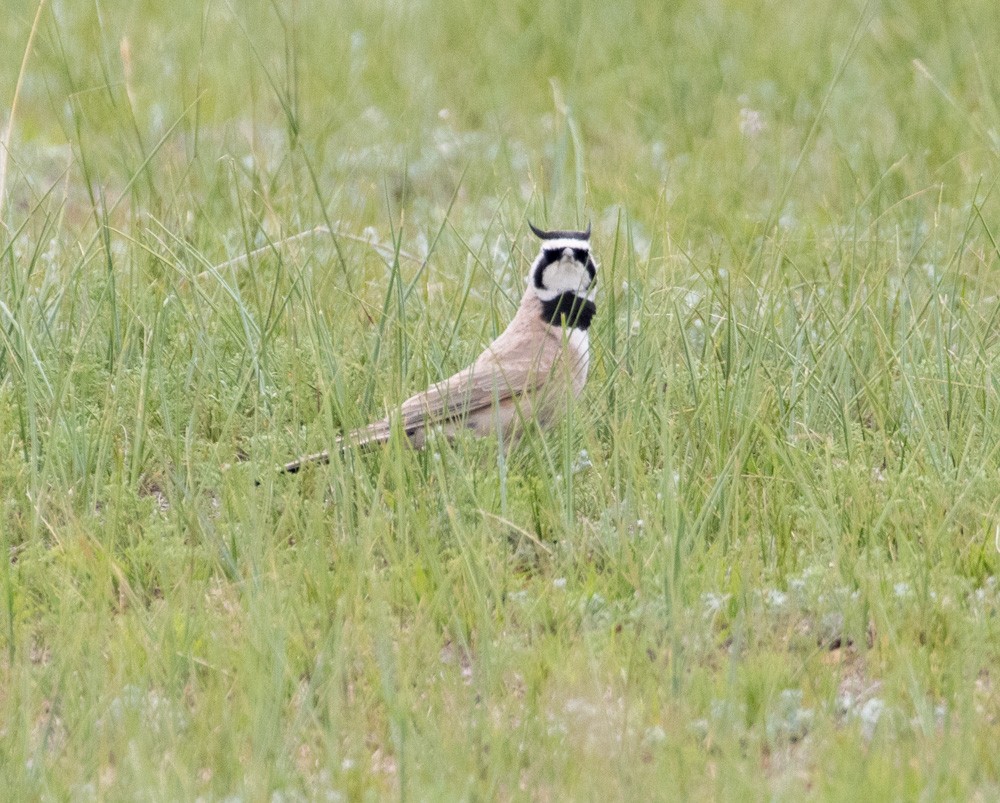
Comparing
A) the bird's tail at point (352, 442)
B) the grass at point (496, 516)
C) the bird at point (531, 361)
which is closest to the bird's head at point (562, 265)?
the bird at point (531, 361)

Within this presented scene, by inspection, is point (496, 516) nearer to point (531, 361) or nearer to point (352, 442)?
point (352, 442)

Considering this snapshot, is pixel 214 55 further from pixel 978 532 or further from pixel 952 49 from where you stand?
pixel 978 532

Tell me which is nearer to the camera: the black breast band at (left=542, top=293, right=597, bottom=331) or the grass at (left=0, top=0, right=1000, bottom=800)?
the grass at (left=0, top=0, right=1000, bottom=800)

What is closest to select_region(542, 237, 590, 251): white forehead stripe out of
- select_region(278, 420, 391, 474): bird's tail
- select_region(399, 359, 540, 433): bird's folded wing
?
select_region(399, 359, 540, 433): bird's folded wing

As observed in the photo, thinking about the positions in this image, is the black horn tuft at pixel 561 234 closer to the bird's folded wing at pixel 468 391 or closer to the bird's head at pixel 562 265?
the bird's head at pixel 562 265

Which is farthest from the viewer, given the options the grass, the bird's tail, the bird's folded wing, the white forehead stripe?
the white forehead stripe

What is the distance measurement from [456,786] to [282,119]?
20.8 ft

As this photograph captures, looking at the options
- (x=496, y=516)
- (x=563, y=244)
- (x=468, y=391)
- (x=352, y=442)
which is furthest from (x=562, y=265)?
(x=496, y=516)

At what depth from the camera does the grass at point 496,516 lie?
10.6 feet

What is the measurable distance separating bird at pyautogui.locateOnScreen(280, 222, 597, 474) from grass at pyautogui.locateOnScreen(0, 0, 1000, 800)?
0.10 meters

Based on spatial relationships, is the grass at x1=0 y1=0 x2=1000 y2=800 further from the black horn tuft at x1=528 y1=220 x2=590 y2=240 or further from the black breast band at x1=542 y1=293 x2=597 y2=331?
the black horn tuft at x1=528 y1=220 x2=590 y2=240

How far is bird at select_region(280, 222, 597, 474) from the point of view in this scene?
4961 mm

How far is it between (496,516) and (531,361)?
107cm

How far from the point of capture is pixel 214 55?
9.53 metres
